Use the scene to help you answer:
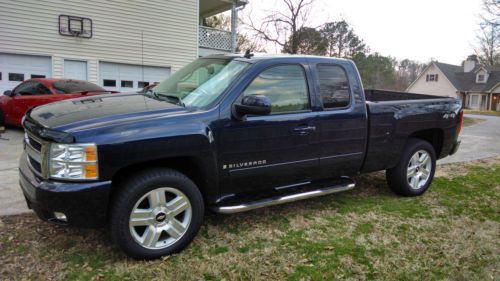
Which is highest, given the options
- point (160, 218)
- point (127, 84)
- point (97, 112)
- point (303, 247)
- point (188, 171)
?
point (127, 84)

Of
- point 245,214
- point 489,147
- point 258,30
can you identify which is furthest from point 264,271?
point 258,30

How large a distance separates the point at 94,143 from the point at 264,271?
1758 mm

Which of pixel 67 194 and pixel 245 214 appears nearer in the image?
pixel 67 194

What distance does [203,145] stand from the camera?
356cm

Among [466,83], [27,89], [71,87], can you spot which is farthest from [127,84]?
[466,83]

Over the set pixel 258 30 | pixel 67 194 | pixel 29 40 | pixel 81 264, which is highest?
pixel 258 30

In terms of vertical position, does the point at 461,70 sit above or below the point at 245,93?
above

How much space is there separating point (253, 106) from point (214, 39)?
1409 cm

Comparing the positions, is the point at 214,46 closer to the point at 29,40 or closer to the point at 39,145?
the point at 29,40

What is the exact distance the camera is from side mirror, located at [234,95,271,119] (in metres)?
3.67

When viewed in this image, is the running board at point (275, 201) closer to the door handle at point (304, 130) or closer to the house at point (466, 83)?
the door handle at point (304, 130)

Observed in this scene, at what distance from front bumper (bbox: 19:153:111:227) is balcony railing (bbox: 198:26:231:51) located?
14.2 m

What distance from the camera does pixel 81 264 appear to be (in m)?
3.37

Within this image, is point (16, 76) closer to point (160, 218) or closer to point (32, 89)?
point (32, 89)
